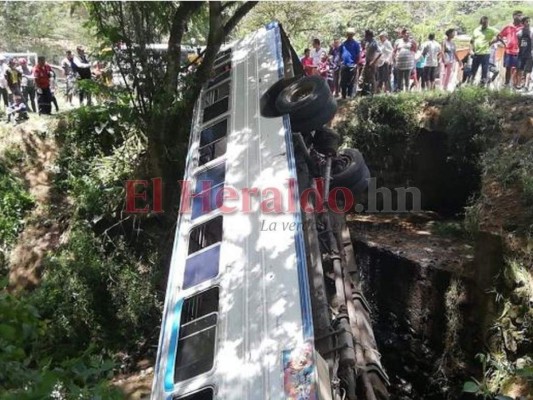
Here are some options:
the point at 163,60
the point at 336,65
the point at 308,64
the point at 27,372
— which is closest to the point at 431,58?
the point at 336,65

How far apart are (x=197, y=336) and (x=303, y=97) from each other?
3.77 meters

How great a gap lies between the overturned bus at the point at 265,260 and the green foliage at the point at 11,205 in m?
3.99

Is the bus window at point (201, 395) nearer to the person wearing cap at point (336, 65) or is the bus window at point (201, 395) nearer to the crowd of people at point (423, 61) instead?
the crowd of people at point (423, 61)

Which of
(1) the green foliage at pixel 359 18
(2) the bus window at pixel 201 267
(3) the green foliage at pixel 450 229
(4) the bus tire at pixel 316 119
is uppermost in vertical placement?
(1) the green foliage at pixel 359 18

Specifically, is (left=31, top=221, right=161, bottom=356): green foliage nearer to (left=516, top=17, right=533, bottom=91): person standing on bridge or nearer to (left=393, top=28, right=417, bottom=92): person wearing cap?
(left=393, top=28, right=417, bottom=92): person wearing cap

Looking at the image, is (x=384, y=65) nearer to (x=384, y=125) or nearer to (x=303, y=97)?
(x=384, y=125)

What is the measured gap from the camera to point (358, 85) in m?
10.5

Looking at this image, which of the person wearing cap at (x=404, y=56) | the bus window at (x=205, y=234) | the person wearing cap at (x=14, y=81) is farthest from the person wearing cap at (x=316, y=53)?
the bus window at (x=205, y=234)

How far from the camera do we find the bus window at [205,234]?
517 cm

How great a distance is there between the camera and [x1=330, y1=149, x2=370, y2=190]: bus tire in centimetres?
691

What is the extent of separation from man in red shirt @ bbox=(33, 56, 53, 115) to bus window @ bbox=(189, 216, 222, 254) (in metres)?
6.47

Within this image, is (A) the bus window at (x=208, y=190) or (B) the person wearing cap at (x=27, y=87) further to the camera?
(B) the person wearing cap at (x=27, y=87)

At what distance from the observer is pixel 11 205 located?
29.5ft

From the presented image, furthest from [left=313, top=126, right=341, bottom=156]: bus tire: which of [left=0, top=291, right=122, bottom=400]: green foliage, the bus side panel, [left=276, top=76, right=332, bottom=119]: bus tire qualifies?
[left=0, top=291, right=122, bottom=400]: green foliage
